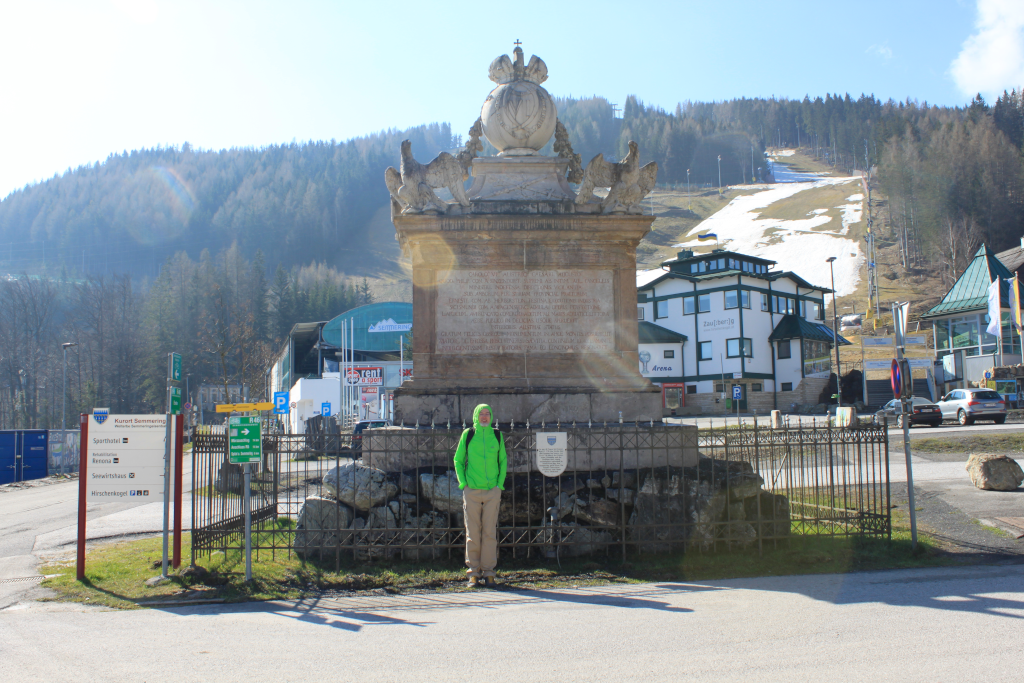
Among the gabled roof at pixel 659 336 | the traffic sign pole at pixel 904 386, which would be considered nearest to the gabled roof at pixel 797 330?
the gabled roof at pixel 659 336

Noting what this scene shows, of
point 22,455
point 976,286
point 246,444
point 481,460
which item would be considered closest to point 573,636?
point 481,460

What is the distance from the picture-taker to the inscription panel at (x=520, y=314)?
9.77 m

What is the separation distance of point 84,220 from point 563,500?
161 meters

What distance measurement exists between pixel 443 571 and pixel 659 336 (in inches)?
1980

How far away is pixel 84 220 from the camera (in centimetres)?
14325

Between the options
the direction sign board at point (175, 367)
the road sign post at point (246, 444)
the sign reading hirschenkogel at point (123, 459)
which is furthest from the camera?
the sign reading hirschenkogel at point (123, 459)

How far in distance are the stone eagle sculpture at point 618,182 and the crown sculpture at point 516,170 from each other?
0.04ft

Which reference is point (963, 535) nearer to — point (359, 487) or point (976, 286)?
point (359, 487)

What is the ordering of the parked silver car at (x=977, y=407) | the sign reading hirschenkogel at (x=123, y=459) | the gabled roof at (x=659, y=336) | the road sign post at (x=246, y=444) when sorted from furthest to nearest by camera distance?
the gabled roof at (x=659, y=336)
the parked silver car at (x=977, y=407)
the sign reading hirschenkogel at (x=123, y=459)
the road sign post at (x=246, y=444)

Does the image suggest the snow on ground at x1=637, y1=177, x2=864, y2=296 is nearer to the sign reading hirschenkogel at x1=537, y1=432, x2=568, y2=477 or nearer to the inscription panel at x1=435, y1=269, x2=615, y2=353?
the inscription panel at x1=435, y1=269, x2=615, y2=353

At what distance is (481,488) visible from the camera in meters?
7.45

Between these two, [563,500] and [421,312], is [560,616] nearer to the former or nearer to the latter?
[563,500]

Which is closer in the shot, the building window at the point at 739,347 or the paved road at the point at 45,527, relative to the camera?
the paved road at the point at 45,527

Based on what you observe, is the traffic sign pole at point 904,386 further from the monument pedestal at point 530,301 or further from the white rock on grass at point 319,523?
the white rock on grass at point 319,523
